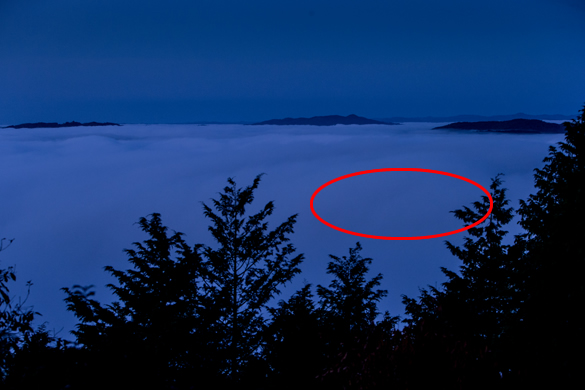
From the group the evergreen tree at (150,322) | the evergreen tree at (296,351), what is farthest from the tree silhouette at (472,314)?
the evergreen tree at (150,322)

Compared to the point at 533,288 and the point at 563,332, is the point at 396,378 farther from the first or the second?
the point at 533,288

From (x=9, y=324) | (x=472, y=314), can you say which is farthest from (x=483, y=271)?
(x=9, y=324)

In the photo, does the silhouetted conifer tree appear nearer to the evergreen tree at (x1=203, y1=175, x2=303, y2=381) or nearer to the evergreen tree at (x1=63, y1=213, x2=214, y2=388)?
the evergreen tree at (x1=203, y1=175, x2=303, y2=381)

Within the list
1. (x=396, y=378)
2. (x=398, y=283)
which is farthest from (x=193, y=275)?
(x=398, y=283)

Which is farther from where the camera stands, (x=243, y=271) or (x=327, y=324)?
(x=243, y=271)

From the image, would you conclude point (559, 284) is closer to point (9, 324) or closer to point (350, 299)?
point (350, 299)

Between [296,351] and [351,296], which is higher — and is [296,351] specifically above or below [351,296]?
above

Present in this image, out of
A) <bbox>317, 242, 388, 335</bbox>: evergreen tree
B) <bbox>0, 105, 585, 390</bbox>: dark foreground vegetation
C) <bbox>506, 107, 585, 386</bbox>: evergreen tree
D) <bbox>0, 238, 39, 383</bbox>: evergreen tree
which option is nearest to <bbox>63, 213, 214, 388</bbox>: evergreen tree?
<bbox>0, 105, 585, 390</bbox>: dark foreground vegetation

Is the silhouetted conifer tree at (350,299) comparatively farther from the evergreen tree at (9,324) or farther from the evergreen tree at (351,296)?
the evergreen tree at (9,324)

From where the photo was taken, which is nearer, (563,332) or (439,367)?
(439,367)
